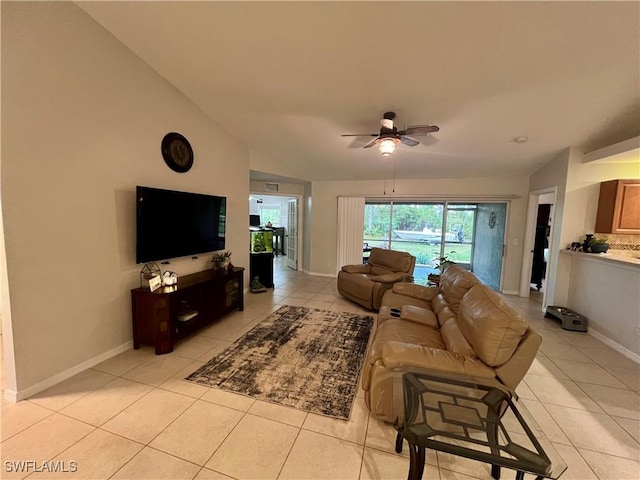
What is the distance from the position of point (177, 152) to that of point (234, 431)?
10.1 ft

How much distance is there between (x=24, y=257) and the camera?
1.99m

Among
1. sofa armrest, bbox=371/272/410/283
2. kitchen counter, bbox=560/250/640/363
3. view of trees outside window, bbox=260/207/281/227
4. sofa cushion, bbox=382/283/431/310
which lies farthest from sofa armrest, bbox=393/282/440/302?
view of trees outside window, bbox=260/207/281/227

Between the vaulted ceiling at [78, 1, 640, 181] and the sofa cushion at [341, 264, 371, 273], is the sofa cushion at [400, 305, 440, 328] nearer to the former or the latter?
the sofa cushion at [341, 264, 371, 273]

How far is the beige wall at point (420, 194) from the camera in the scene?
5.12 meters

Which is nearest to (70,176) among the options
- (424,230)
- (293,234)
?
(293,234)

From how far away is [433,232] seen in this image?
5.85 m

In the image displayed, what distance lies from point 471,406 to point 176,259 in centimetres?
339

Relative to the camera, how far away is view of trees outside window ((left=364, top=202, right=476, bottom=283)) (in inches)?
224

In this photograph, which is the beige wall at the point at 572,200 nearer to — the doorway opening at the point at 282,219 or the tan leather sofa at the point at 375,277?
the tan leather sofa at the point at 375,277

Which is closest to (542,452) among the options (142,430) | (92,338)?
(142,430)

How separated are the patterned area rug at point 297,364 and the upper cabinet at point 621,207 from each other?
3648 millimetres

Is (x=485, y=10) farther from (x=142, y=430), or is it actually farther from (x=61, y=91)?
(x=142, y=430)

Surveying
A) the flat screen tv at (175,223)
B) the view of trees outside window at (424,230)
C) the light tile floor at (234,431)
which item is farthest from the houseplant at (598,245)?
the flat screen tv at (175,223)

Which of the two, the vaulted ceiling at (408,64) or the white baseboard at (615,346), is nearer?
the vaulted ceiling at (408,64)
